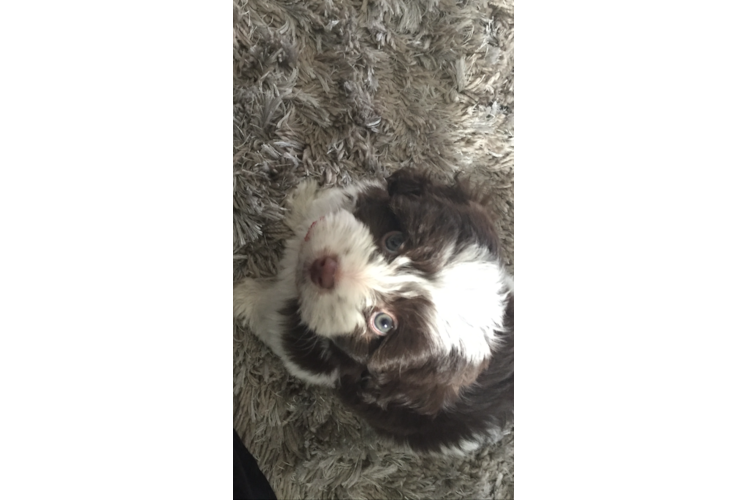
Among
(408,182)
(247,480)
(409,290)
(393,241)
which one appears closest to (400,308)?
(409,290)

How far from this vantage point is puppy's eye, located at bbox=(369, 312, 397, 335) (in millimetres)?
1187

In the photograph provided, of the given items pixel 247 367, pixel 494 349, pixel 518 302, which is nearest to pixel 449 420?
pixel 494 349

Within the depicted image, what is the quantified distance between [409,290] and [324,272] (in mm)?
222

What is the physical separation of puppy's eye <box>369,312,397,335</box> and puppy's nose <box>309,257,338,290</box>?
14 cm

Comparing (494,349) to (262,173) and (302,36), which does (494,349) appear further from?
(302,36)

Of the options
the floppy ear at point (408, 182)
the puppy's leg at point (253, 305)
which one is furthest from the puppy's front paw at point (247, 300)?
the floppy ear at point (408, 182)

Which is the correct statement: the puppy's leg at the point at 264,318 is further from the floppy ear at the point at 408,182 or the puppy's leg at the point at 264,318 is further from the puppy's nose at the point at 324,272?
the floppy ear at the point at 408,182

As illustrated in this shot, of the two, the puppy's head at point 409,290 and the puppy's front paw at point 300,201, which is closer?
the puppy's head at point 409,290

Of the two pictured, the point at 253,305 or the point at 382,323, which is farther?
the point at 253,305

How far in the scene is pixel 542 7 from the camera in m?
1.19

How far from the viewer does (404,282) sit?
119 centimetres

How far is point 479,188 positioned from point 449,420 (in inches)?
25.7

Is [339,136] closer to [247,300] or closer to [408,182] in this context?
[408,182]

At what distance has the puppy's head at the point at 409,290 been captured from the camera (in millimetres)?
1184
